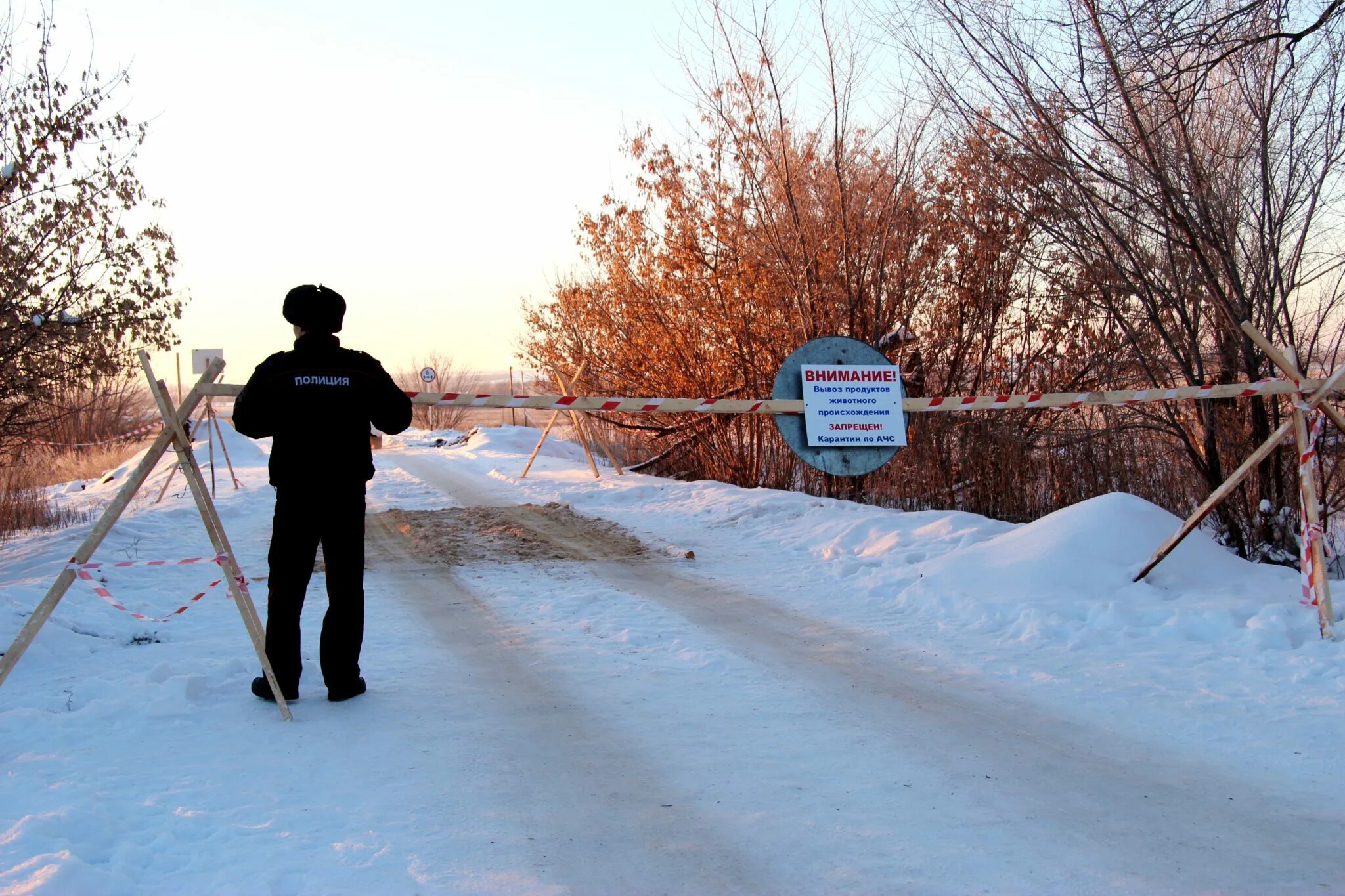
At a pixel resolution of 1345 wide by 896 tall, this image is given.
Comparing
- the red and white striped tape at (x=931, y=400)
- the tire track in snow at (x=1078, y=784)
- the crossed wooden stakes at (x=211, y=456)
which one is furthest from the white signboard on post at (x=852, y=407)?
the crossed wooden stakes at (x=211, y=456)

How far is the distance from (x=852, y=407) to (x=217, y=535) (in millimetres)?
5654

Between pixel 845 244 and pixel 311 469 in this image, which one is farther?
pixel 845 244

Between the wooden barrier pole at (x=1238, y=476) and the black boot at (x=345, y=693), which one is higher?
the wooden barrier pole at (x=1238, y=476)

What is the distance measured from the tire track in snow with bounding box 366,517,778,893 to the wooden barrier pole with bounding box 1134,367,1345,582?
4.37 meters

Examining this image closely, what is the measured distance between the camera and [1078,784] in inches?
154

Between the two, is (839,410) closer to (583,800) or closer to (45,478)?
(583,800)

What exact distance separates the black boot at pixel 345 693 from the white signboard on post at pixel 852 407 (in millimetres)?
4691

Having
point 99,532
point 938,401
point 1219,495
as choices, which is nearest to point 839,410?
point 938,401

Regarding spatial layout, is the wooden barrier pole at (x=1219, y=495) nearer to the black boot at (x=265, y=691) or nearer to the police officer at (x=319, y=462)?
the police officer at (x=319, y=462)

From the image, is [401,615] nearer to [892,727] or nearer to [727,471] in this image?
[892,727]

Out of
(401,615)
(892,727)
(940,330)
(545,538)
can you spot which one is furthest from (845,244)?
(892,727)

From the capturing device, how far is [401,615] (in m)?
7.28

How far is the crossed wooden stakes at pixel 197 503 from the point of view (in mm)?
4656

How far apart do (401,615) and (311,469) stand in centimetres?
264
